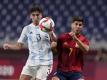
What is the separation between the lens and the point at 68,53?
27.6 feet

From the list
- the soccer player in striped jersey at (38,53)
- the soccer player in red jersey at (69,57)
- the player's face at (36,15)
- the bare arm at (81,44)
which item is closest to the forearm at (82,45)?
the bare arm at (81,44)

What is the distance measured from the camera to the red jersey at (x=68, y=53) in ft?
27.5

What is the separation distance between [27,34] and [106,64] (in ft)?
14.4

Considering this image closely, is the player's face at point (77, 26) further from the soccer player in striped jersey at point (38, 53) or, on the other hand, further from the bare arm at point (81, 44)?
the soccer player in striped jersey at point (38, 53)

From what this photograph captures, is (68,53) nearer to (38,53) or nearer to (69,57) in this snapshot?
(69,57)

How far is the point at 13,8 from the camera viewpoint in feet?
55.2

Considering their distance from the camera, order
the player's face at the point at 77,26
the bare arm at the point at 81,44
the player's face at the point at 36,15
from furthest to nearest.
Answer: the player's face at the point at 36,15 < the player's face at the point at 77,26 < the bare arm at the point at 81,44

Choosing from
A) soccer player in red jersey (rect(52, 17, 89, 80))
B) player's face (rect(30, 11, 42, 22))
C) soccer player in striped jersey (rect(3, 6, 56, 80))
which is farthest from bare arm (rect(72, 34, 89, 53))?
player's face (rect(30, 11, 42, 22))

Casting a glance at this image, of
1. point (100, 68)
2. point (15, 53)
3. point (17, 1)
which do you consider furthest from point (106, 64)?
point (17, 1)

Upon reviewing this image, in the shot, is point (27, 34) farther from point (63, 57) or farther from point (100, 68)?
point (100, 68)

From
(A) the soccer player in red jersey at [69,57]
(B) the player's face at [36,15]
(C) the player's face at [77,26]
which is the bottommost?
(A) the soccer player in red jersey at [69,57]

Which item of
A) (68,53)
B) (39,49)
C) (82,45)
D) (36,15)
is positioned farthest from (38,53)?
(82,45)

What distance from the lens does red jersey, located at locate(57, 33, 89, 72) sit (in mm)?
8391

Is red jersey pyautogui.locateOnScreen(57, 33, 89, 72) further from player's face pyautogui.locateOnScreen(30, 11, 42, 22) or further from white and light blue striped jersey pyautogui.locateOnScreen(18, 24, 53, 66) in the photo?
player's face pyautogui.locateOnScreen(30, 11, 42, 22)
